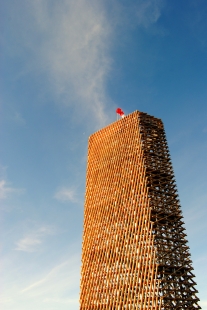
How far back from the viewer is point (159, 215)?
65.8 metres

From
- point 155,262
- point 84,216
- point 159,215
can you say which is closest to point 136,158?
point 159,215

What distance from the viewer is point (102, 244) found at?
224 feet

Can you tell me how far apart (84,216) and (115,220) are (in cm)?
1149

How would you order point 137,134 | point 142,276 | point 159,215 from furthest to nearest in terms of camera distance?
point 137,134 → point 159,215 → point 142,276

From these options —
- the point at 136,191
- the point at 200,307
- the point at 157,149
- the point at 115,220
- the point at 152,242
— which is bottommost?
the point at 200,307

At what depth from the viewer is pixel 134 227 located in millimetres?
63750

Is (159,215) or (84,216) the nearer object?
(159,215)

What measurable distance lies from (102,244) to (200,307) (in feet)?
77.0

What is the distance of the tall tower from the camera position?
57625mm

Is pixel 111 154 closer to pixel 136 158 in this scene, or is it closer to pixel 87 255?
pixel 136 158

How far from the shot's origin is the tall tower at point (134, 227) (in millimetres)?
57625

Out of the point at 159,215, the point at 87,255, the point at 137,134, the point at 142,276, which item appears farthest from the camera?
the point at 137,134

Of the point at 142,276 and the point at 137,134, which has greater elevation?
the point at 137,134

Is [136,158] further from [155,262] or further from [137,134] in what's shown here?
[155,262]
